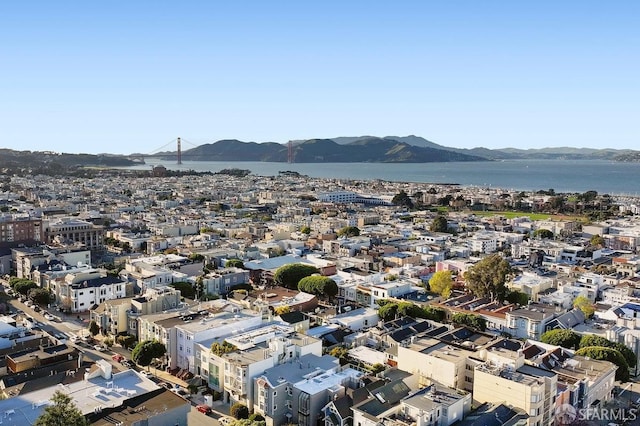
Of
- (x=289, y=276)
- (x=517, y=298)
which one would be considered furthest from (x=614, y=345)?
(x=289, y=276)

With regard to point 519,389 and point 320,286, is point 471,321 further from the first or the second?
point 519,389

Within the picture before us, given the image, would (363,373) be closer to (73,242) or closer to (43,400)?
(43,400)

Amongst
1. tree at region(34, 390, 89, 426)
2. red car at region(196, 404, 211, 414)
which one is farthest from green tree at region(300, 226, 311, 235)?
tree at region(34, 390, 89, 426)

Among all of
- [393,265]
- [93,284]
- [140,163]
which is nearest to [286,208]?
[393,265]

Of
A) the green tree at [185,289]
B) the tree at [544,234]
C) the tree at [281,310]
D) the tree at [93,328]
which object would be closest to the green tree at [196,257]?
the green tree at [185,289]

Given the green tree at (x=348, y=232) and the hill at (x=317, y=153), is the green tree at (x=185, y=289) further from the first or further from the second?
the hill at (x=317, y=153)
